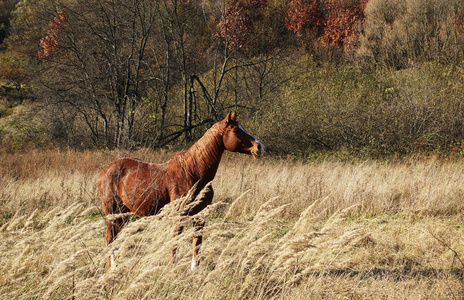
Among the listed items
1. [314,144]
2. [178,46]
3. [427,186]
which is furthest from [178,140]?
[427,186]

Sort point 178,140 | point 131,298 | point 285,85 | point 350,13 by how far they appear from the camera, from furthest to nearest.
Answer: point 350,13, point 285,85, point 178,140, point 131,298

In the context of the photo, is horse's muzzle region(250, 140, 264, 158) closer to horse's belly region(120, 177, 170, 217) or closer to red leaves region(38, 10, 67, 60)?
horse's belly region(120, 177, 170, 217)

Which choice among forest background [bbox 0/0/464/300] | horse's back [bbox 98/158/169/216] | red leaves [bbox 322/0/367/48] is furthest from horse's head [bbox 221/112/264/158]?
red leaves [bbox 322/0/367/48]

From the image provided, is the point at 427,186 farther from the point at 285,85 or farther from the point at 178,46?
the point at 178,46

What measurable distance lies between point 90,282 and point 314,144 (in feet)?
35.0

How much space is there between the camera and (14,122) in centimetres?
1619

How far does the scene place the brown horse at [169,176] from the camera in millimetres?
3441

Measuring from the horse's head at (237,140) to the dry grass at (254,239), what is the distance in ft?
2.02

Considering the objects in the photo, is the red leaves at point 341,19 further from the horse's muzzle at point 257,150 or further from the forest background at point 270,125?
the horse's muzzle at point 257,150

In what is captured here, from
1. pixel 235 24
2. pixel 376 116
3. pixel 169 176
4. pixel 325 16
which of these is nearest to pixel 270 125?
pixel 376 116

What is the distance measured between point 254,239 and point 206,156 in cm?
116

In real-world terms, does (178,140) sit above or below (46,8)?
below

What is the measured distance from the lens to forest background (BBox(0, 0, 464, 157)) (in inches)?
442

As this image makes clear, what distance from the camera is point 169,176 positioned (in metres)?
3.49
